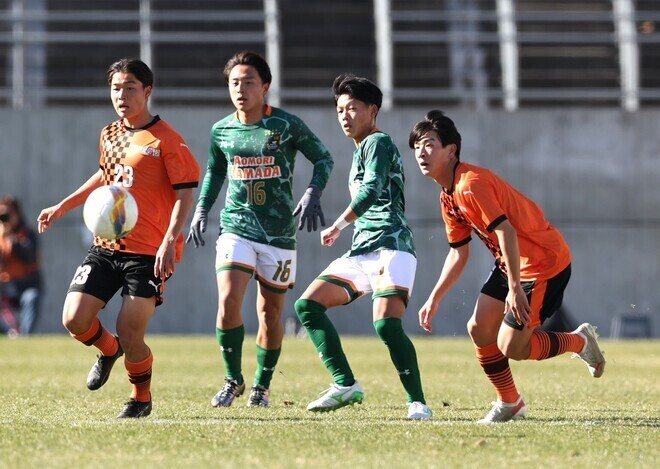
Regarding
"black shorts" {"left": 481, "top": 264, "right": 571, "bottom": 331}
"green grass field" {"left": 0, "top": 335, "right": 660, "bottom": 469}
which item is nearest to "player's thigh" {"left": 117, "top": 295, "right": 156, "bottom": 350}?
"green grass field" {"left": 0, "top": 335, "right": 660, "bottom": 469}

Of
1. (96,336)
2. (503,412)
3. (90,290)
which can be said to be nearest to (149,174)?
(90,290)

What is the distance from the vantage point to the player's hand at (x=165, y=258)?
7057 mm

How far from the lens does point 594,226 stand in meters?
24.0

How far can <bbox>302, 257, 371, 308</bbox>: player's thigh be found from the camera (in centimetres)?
792

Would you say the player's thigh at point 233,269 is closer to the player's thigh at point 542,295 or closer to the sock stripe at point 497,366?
the sock stripe at point 497,366

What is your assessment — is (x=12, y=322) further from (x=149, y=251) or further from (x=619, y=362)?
(x=149, y=251)

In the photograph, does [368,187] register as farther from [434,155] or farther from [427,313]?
[427,313]

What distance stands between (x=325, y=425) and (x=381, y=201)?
1.61 meters

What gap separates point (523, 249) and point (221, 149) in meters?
2.31

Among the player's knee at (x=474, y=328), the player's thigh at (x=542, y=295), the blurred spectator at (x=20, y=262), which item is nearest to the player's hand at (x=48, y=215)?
the player's knee at (x=474, y=328)

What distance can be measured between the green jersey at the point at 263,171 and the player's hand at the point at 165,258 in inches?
51.9

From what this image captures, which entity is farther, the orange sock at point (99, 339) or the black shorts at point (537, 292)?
the orange sock at point (99, 339)

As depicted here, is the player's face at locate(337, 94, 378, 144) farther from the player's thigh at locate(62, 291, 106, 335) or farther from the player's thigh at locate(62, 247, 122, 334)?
the player's thigh at locate(62, 291, 106, 335)

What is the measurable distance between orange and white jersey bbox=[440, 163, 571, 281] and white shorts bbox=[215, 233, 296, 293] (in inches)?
56.0
